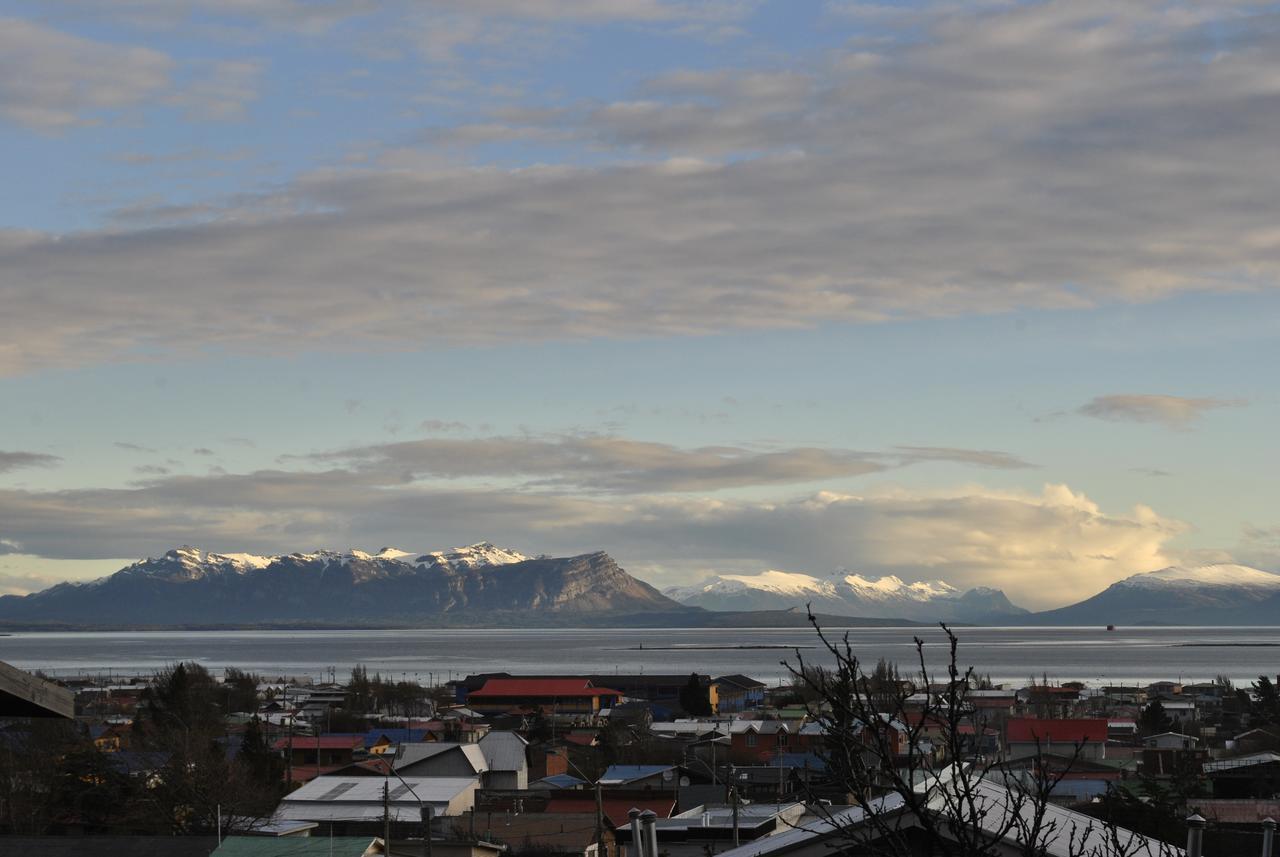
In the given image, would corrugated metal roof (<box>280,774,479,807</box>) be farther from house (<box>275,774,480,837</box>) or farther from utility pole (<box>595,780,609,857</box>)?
utility pole (<box>595,780,609,857</box>)

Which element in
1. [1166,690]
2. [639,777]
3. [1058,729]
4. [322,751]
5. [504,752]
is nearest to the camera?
[639,777]

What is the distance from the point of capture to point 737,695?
11025 cm

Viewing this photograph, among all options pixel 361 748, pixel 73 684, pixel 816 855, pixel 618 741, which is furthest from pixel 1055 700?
pixel 816 855

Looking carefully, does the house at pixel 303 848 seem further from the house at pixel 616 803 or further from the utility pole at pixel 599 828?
the house at pixel 616 803

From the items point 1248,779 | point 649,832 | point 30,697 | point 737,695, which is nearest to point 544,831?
point 1248,779

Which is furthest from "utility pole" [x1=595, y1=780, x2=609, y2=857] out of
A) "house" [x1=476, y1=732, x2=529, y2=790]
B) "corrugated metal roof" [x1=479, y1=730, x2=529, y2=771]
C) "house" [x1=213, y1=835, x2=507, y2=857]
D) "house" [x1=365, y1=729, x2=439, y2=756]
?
"house" [x1=365, y1=729, x2=439, y2=756]

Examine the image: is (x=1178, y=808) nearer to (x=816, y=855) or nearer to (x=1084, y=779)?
(x=1084, y=779)

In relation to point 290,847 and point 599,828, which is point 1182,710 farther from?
point 290,847

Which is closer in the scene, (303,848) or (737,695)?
(303,848)

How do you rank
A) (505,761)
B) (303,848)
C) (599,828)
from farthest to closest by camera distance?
(505,761) < (599,828) < (303,848)

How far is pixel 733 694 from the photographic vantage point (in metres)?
111

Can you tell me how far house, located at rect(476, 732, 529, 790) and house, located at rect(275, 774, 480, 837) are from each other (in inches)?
184

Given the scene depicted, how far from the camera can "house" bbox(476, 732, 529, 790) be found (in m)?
47.8

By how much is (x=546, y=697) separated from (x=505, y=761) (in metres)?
56.3
